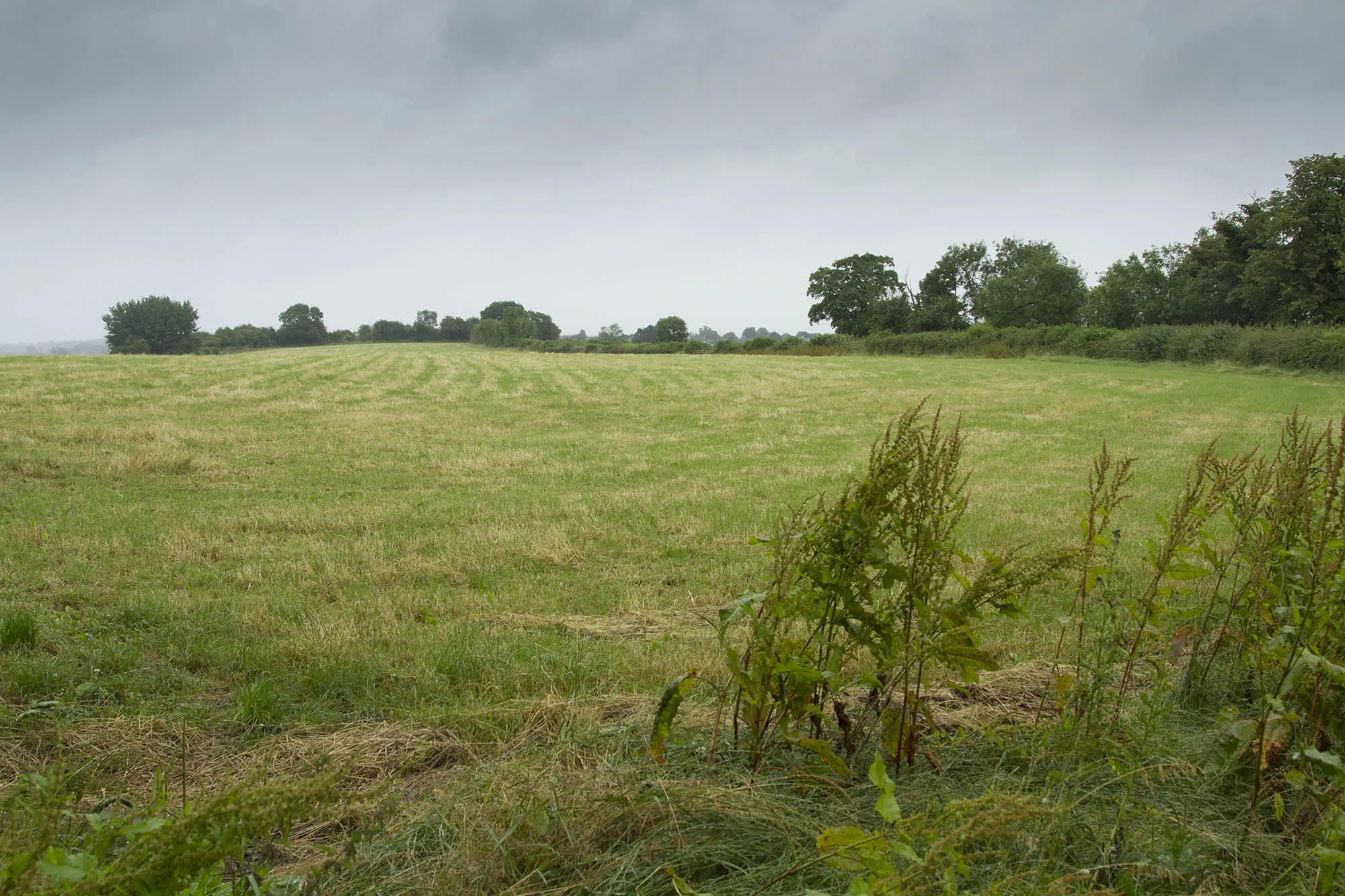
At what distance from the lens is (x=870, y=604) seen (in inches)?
110

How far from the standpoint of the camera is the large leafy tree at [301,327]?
10531cm

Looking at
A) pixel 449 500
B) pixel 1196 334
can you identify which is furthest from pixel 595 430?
pixel 1196 334

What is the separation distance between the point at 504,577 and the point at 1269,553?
5785mm

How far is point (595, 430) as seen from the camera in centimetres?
1834

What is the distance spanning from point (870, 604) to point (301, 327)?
12100cm

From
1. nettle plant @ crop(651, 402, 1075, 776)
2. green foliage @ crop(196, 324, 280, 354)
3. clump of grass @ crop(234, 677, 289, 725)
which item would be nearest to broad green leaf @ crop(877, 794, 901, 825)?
nettle plant @ crop(651, 402, 1075, 776)

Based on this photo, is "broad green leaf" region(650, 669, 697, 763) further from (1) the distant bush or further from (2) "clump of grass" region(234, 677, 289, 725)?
(1) the distant bush

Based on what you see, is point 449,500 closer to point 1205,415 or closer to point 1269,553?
point 1269,553

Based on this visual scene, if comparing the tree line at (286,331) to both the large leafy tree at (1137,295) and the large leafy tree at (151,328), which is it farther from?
the large leafy tree at (1137,295)

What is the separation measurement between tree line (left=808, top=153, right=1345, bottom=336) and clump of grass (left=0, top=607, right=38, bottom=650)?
2240 inches

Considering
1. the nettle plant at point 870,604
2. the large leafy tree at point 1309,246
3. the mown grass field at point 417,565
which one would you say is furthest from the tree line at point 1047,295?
the nettle plant at point 870,604

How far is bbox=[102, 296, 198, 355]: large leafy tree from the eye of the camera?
8119 centimetres

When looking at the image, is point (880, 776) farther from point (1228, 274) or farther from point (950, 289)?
point (950, 289)

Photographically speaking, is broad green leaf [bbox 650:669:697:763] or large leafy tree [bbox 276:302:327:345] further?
large leafy tree [bbox 276:302:327:345]
